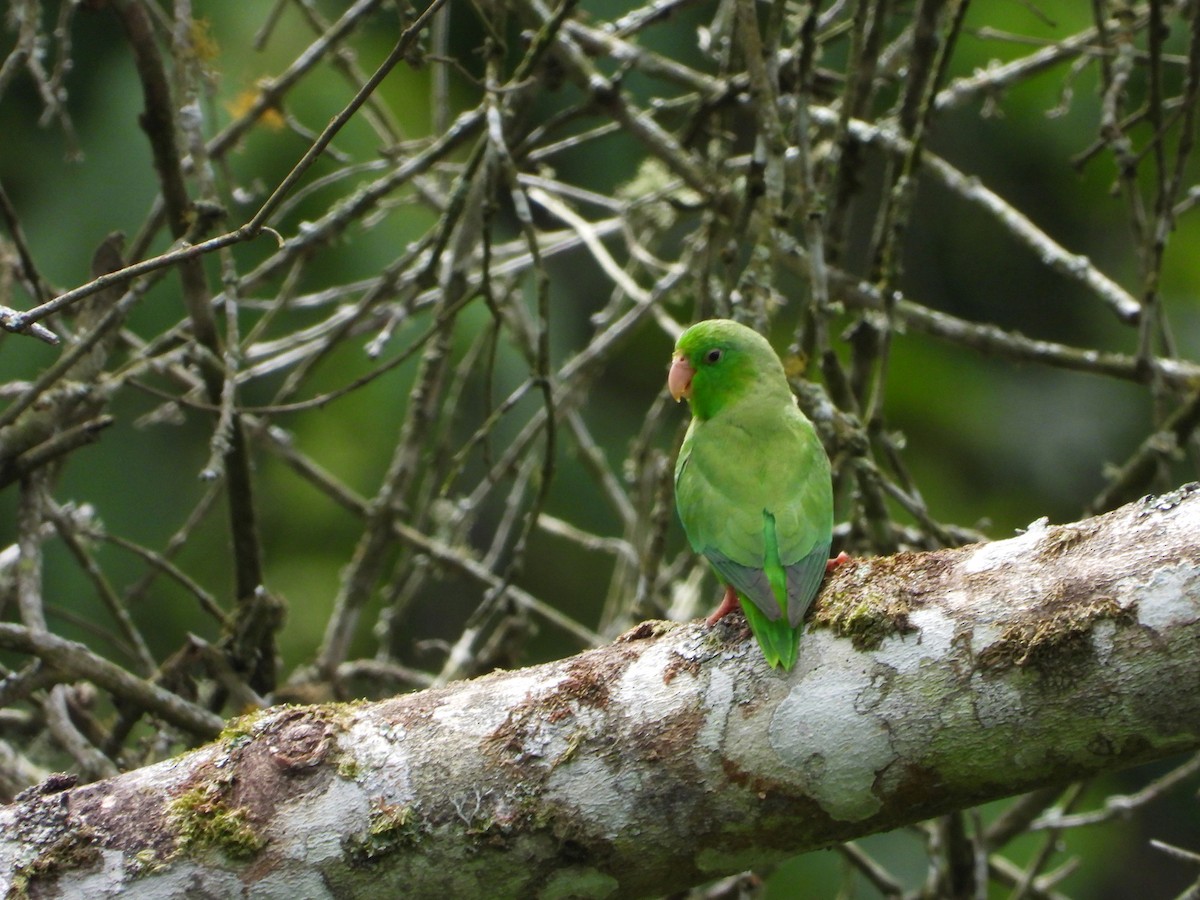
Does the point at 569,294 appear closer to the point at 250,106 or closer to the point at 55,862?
the point at 250,106

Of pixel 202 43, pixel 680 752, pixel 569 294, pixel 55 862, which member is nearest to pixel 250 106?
pixel 202 43

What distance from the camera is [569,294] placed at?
1169cm

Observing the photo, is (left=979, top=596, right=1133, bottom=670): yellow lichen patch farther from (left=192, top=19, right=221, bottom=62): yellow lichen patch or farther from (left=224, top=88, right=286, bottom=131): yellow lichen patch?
(left=224, top=88, right=286, bottom=131): yellow lichen patch

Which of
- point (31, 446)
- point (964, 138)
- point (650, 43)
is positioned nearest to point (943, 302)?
point (964, 138)

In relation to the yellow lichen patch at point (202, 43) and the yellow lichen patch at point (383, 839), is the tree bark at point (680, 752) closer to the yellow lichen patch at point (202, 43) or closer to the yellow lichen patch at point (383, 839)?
the yellow lichen patch at point (383, 839)

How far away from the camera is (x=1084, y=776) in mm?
2021

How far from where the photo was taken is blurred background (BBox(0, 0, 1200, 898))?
3.66 m

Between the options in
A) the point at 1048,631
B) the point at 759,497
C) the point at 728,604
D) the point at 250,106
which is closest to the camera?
the point at 1048,631

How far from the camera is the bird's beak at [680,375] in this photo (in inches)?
148

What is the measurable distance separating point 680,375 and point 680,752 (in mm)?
1789

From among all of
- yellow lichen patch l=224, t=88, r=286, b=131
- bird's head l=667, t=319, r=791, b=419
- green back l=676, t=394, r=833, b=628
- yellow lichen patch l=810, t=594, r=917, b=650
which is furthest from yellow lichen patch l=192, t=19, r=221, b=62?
yellow lichen patch l=810, t=594, r=917, b=650

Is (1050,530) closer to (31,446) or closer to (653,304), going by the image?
(653,304)

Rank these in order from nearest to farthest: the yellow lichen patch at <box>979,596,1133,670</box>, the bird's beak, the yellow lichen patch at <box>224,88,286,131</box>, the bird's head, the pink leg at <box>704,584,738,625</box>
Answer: the yellow lichen patch at <box>979,596,1133,670</box>, the pink leg at <box>704,584,738,625</box>, the bird's head, the bird's beak, the yellow lichen patch at <box>224,88,286,131</box>

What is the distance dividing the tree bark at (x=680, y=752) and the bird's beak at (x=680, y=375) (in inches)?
59.8
